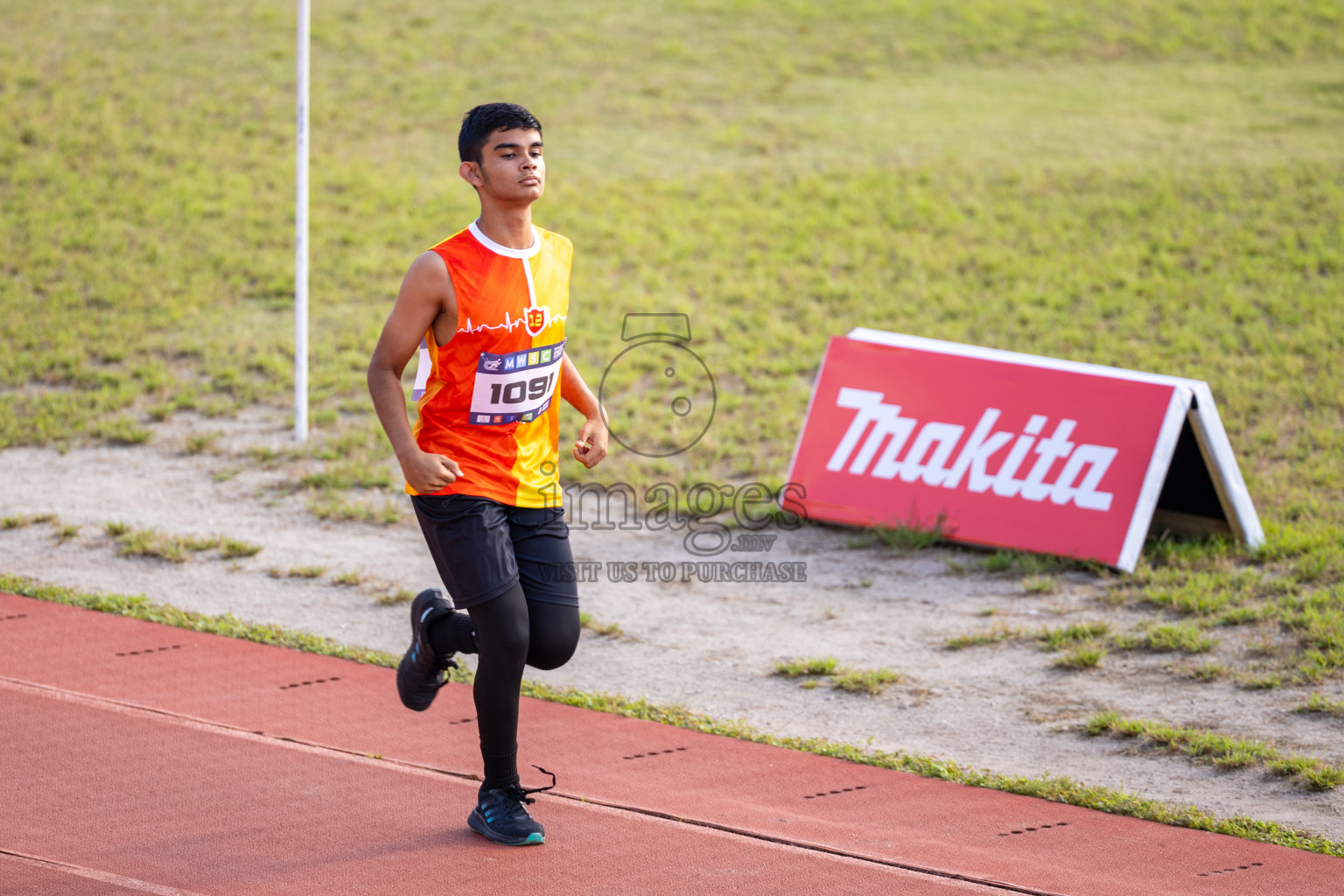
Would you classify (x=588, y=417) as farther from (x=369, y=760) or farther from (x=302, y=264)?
(x=302, y=264)

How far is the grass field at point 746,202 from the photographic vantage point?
9.75 metres

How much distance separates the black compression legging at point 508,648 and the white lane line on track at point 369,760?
639 millimetres

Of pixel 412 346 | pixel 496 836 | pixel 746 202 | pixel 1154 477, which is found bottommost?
pixel 496 836

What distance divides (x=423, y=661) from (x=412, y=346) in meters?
1.11

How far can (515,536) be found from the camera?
4.16 m

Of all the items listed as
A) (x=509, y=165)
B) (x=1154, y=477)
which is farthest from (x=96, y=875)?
(x=1154, y=477)

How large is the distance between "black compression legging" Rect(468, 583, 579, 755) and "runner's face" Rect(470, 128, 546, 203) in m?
1.23

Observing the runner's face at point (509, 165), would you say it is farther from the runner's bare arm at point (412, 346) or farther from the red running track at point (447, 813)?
the red running track at point (447, 813)

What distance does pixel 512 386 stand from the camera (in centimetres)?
407

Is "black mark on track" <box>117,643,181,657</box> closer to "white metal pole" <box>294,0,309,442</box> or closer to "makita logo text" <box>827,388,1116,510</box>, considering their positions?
"white metal pole" <box>294,0,309,442</box>

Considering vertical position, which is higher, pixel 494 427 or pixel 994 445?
pixel 494 427

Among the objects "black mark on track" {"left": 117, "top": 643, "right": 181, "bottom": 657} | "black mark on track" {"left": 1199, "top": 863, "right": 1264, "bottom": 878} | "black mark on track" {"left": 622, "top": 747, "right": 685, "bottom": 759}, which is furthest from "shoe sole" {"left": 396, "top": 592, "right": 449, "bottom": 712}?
"black mark on track" {"left": 1199, "top": 863, "right": 1264, "bottom": 878}

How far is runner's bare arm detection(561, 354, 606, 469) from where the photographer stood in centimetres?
441

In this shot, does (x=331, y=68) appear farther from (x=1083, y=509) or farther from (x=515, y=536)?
(x=515, y=536)
